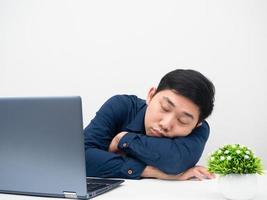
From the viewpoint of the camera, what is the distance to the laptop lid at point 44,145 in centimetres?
88

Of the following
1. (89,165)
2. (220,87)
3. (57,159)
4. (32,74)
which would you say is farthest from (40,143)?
(32,74)

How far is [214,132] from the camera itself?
190 cm

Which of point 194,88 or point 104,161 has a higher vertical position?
point 194,88

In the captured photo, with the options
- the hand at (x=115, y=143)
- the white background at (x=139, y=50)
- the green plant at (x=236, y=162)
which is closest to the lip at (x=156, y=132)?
the hand at (x=115, y=143)

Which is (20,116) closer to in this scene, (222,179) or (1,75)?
(222,179)

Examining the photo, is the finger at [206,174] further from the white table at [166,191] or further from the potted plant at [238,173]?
the potted plant at [238,173]

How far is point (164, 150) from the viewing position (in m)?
1.25

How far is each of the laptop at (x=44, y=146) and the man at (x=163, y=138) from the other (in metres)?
0.28

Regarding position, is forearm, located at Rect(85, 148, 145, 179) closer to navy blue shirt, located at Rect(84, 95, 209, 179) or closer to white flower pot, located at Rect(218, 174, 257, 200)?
navy blue shirt, located at Rect(84, 95, 209, 179)

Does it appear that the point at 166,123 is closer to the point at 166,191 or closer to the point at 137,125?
the point at 137,125

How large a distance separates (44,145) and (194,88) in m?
0.59

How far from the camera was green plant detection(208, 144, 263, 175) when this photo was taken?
93 cm

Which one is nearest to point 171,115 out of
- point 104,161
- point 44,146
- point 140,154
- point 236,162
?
point 140,154

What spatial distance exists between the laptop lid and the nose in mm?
442
